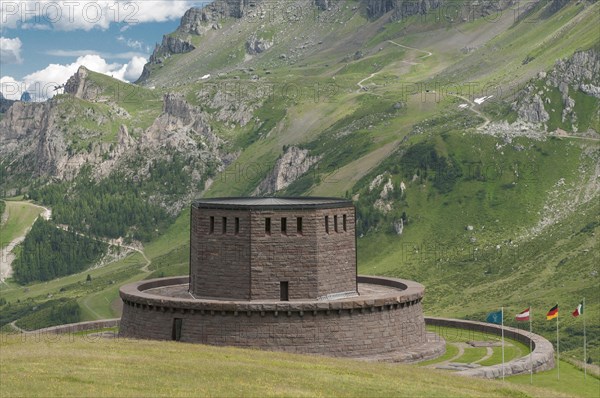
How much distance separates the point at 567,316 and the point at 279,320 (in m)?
127

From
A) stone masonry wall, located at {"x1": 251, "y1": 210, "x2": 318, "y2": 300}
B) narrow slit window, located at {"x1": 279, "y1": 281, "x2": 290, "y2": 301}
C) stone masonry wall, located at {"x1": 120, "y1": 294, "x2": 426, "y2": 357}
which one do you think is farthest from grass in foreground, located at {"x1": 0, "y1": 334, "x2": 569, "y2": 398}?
stone masonry wall, located at {"x1": 251, "y1": 210, "x2": 318, "y2": 300}

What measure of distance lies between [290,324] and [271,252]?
5303 millimetres

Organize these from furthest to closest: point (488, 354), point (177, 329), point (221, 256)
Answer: point (488, 354), point (221, 256), point (177, 329)

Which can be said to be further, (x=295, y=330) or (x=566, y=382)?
(x=566, y=382)

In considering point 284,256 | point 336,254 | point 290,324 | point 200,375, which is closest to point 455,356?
point 336,254

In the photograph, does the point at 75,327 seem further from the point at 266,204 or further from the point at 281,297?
the point at 266,204

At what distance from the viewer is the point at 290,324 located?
60844mm

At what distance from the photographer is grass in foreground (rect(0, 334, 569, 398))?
43969 millimetres

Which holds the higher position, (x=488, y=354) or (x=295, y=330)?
(x=295, y=330)

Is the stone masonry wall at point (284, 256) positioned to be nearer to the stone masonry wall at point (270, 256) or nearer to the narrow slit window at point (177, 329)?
the stone masonry wall at point (270, 256)

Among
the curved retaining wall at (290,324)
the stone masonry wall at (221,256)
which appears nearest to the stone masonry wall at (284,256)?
the stone masonry wall at (221,256)

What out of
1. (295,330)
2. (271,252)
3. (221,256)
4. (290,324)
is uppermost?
(271,252)

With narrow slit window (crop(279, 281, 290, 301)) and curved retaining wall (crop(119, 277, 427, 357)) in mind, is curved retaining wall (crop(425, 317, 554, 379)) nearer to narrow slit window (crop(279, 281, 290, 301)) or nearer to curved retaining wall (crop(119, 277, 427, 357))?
curved retaining wall (crop(119, 277, 427, 357))

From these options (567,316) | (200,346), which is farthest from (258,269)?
(567,316)
